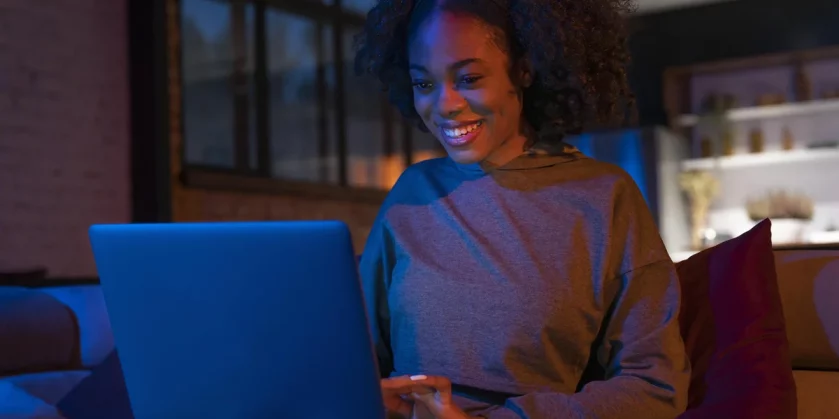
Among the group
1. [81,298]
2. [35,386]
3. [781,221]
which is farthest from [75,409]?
[781,221]

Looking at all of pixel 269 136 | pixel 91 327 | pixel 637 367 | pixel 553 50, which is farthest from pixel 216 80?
pixel 637 367

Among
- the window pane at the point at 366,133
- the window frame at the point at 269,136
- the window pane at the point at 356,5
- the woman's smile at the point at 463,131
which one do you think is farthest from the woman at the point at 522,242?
the window pane at the point at 356,5

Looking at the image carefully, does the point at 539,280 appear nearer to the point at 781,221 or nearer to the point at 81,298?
the point at 81,298

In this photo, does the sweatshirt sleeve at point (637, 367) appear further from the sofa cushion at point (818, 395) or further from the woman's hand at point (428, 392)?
the sofa cushion at point (818, 395)

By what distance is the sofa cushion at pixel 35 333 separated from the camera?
194 centimetres

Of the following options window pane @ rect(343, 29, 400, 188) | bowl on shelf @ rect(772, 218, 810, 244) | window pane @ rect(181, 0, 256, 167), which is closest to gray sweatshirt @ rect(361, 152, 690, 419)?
window pane @ rect(181, 0, 256, 167)

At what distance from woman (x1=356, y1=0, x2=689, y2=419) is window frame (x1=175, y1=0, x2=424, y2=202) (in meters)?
3.35

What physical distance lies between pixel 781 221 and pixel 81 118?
13.7ft

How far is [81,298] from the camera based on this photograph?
7.00ft

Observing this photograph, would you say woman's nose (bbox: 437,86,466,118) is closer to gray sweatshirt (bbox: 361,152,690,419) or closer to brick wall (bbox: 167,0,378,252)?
gray sweatshirt (bbox: 361,152,690,419)

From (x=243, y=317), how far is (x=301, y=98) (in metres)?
4.88

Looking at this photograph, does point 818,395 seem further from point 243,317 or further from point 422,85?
point 243,317

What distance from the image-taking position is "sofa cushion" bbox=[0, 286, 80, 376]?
194 centimetres

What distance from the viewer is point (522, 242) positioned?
1.05m
